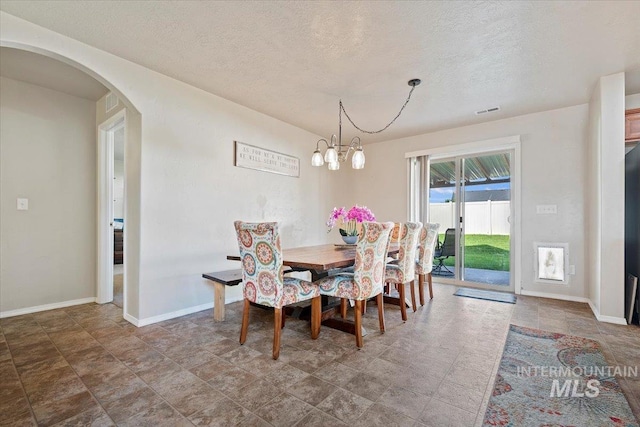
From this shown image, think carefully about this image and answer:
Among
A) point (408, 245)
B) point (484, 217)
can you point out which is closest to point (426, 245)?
point (408, 245)

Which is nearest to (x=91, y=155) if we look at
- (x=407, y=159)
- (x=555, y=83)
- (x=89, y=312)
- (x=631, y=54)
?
(x=89, y=312)

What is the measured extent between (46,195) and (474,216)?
18.7 feet

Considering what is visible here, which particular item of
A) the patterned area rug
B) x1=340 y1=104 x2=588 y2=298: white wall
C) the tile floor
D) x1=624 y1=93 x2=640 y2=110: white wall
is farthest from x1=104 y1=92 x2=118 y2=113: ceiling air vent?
x1=624 y1=93 x2=640 y2=110: white wall

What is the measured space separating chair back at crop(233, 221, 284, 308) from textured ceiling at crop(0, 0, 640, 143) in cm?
155

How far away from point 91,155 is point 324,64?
315cm

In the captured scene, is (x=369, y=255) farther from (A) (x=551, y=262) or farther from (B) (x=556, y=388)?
(A) (x=551, y=262)

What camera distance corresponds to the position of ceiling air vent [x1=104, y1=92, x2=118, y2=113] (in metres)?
3.30

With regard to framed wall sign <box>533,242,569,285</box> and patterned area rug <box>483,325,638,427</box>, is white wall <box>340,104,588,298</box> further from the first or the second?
patterned area rug <box>483,325,638,427</box>

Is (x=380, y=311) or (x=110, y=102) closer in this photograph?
(x=380, y=311)

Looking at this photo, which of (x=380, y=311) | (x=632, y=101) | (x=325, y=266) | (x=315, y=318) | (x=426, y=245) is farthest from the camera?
(x=426, y=245)

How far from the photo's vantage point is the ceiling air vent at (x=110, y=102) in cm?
330

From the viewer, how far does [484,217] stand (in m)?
4.50

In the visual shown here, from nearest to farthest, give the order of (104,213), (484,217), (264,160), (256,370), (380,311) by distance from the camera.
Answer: (256,370)
(380,311)
(104,213)
(264,160)
(484,217)

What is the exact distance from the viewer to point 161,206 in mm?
2965
